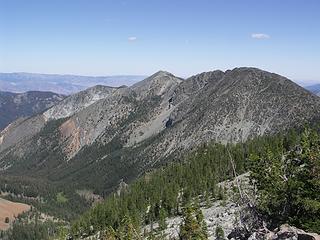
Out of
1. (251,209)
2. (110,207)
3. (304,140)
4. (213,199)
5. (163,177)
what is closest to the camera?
(251,209)

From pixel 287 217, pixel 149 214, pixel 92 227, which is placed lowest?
pixel 92 227

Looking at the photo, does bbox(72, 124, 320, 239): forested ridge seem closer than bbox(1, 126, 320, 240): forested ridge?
Yes

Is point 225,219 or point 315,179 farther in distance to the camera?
point 225,219

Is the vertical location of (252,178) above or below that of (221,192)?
above

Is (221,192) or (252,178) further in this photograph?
(221,192)

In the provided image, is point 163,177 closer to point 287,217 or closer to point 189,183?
point 189,183

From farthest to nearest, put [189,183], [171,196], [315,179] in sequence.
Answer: [189,183], [171,196], [315,179]

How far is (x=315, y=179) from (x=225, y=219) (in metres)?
40.7

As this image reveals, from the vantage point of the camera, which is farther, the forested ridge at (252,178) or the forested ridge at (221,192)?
the forested ridge at (221,192)

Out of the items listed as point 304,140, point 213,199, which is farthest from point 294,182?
point 213,199

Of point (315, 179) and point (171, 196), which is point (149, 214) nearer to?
point (171, 196)

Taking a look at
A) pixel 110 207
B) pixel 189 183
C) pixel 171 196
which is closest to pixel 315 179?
pixel 171 196

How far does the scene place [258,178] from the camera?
6825 centimetres

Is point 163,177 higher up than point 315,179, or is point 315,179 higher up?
point 315,179
